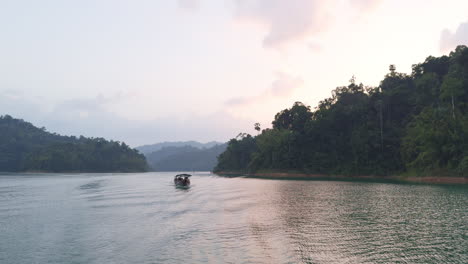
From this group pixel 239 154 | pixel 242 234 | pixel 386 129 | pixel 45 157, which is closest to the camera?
pixel 242 234

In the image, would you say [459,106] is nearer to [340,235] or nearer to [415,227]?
[415,227]

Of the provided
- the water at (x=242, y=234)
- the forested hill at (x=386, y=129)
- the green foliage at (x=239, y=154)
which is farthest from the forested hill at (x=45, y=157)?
the water at (x=242, y=234)

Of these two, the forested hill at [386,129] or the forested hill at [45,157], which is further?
the forested hill at [45,157]

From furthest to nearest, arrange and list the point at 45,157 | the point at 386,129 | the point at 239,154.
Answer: the point at 45,157, the point at 239,154, the point at 386,129

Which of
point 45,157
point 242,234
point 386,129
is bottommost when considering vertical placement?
point 242,234

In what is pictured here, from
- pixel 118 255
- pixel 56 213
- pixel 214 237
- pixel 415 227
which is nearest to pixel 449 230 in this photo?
pixel 415 227

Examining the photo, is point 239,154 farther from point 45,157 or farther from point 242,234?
point 242,234

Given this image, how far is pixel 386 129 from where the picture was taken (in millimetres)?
97125

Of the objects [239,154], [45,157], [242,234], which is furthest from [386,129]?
[45,157]

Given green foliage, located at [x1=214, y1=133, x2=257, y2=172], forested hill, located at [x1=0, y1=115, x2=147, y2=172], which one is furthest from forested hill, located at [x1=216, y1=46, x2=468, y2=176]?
forested hill, located at [x1=0, y1=115, x2=147, y2=172]

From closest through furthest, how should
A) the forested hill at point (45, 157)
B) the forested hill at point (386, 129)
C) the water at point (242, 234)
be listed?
the water at point (242, 234) < the forested hill at point (386, 129) < the forested hill at point (45, 157)

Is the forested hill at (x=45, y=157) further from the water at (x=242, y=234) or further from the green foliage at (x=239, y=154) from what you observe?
the water at (x=242, y=234)

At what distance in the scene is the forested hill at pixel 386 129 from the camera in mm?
68875

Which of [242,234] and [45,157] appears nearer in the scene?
[242,234]
